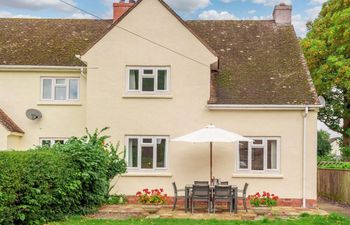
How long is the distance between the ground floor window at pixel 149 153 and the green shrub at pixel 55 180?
1.30m

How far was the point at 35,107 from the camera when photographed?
2339 cm

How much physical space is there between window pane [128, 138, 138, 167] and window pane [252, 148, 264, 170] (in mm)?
4787

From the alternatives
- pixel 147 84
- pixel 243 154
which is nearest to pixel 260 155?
pixel 243 154

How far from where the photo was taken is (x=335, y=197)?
84.7 feet

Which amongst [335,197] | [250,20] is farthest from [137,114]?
[335,197]

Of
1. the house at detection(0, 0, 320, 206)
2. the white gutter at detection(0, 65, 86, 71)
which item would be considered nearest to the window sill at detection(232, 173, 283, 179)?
the house at detection(0, 0, 320, 206)

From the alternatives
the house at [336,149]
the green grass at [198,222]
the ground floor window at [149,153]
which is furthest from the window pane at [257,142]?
the house at [336,149]

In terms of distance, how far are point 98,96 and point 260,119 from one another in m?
6.64

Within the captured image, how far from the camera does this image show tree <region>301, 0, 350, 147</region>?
32.8m

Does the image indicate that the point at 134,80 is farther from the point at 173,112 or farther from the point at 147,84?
the point at 173,112

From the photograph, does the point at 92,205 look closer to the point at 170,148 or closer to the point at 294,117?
the point at 170,148

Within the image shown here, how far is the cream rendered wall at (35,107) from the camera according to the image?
23312 millimetres

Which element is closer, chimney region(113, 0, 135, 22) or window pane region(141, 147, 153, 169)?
window pane region(141, 147, 153, 169)

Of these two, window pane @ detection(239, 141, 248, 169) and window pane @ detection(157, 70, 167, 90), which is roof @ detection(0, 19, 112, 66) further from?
window pane @ detection(239, 141, 248, 169)
